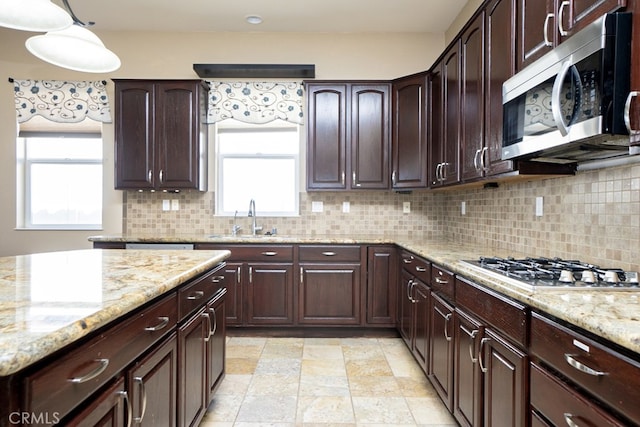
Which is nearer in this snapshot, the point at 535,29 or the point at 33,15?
the point at 33,15

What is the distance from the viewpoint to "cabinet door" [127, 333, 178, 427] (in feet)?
3.95

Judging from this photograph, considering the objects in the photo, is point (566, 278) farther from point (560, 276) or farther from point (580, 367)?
point (580, 367)

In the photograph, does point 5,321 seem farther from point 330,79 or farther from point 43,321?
point 330,79

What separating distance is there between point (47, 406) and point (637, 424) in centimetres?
125

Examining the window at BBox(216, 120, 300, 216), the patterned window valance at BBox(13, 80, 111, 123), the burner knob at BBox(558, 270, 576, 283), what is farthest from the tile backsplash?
the patterned window valance at BBox(13, 80, 111, 123)

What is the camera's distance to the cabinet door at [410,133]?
3.47m

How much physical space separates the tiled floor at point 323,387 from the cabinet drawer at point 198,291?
729 millimetres

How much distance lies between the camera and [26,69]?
402 centimetres

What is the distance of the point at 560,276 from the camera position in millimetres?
1460

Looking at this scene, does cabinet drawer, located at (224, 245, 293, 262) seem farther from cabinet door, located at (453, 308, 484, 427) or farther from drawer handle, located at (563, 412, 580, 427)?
drawer handle, located at (563, 412, 580, 427)

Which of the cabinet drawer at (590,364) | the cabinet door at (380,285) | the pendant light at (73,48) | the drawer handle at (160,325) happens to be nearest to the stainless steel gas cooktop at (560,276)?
the cabinet drawer at (590,364)

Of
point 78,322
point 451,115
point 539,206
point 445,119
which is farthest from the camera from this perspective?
point 445,119

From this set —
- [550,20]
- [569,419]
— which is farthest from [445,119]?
[569,419]

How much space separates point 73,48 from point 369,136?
2477 millimetres
